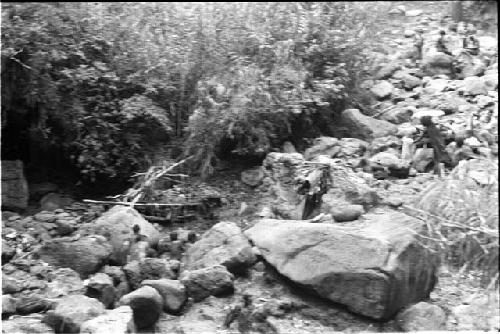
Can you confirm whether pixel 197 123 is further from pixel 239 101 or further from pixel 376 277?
pixel 376 277

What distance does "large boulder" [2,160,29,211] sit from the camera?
4.98 meters

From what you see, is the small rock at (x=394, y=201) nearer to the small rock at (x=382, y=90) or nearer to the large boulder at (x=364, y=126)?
the large boulder at (x=364, y=126)

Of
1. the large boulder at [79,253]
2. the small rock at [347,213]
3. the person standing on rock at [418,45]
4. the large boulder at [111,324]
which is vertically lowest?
the large boulder at [111,324]

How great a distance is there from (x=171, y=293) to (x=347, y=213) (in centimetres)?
113

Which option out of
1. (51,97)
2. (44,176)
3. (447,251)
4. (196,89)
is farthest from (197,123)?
(447,251)

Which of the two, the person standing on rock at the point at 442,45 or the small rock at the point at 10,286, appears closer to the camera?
the small rock at the point at 10,286

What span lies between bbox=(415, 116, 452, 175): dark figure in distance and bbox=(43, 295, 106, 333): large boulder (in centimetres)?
225

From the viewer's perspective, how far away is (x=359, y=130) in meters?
4.91

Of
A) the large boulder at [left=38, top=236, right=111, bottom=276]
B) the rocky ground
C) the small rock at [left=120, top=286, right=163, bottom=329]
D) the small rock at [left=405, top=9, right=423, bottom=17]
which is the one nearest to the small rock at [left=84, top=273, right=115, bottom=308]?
the rocky ground

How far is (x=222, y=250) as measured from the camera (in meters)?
4.12

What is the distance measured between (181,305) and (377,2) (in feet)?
12.2

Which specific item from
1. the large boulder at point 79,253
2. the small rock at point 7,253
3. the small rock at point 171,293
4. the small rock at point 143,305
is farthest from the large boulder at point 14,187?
the small rock at point 143,305

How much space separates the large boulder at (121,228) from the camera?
4210 mm

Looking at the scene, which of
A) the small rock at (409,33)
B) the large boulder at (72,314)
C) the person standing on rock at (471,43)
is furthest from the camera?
the small rock at (409,33)
